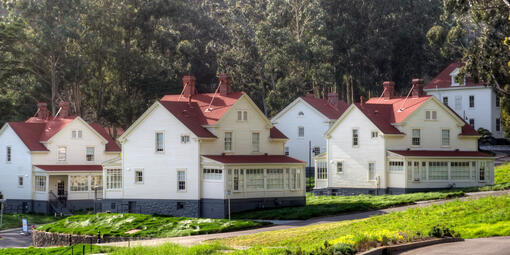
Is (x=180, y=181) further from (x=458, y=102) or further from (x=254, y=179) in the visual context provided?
(x=458, y=102)

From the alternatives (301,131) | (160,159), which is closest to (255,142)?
(160,159)

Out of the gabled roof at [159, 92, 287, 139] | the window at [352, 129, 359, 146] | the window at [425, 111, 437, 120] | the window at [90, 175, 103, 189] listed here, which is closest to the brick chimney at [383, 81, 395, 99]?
the window at [425, 111, 437, 120]

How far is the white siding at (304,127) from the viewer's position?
271 ft

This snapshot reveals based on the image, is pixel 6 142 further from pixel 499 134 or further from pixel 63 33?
pixel 499 134

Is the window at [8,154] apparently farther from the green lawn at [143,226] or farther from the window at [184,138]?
the window at [184,138]

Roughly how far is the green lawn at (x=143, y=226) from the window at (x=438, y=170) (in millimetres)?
→ 20157

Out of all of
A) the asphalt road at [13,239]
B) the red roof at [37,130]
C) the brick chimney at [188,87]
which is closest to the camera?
the asphalt road at [13,239]

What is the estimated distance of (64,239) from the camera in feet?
159

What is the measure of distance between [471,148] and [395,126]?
7.11 metres

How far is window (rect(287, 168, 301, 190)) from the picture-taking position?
5819 cm

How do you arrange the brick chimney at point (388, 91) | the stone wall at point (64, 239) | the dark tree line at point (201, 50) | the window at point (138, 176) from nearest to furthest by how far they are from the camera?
the stone wall at point (64, 239)
the window at point (138, 176)
the brick chimney at point (388, 91)
the dark tree line at point (201, 50)

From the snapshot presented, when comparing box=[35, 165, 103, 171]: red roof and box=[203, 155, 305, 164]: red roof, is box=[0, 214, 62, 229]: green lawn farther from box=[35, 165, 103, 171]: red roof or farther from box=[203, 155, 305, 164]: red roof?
box=[203, 155, 305, 164]: red roof

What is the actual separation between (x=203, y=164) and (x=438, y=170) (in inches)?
746

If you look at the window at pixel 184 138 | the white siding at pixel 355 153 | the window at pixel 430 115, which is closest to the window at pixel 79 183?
the window at pixel 184 138
